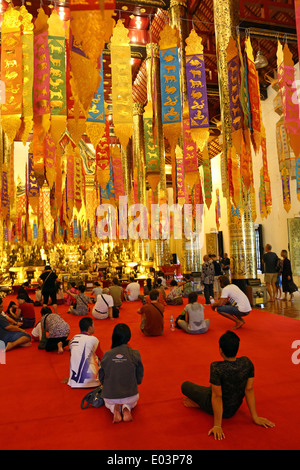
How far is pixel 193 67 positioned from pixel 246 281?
15.9 ft

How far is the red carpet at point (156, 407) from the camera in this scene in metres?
2.44

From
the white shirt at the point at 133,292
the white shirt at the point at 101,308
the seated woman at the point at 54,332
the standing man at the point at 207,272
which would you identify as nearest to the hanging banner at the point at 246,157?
the standing man at the point at 207,272

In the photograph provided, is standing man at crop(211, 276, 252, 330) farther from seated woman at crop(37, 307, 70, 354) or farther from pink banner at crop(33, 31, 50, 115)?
pink banner at crop(33, 31, 50, 115)

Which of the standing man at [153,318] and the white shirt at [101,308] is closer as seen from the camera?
the standing man at [153,318]

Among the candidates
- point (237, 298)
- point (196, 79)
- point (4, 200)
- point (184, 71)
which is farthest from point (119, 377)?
point (184, 71)

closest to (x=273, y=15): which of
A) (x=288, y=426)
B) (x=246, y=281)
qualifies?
(x=246, y=281)

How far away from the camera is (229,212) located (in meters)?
8.51

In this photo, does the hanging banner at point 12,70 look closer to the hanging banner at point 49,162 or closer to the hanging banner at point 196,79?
the hanging banner at point 49,162

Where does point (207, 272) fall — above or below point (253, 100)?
below

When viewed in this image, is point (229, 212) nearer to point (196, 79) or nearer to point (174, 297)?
point (174, 297)

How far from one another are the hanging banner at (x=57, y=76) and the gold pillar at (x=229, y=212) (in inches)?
159

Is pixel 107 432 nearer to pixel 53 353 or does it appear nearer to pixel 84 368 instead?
pixel 84 368

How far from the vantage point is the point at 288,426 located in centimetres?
259

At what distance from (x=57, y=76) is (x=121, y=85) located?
1.15 m
